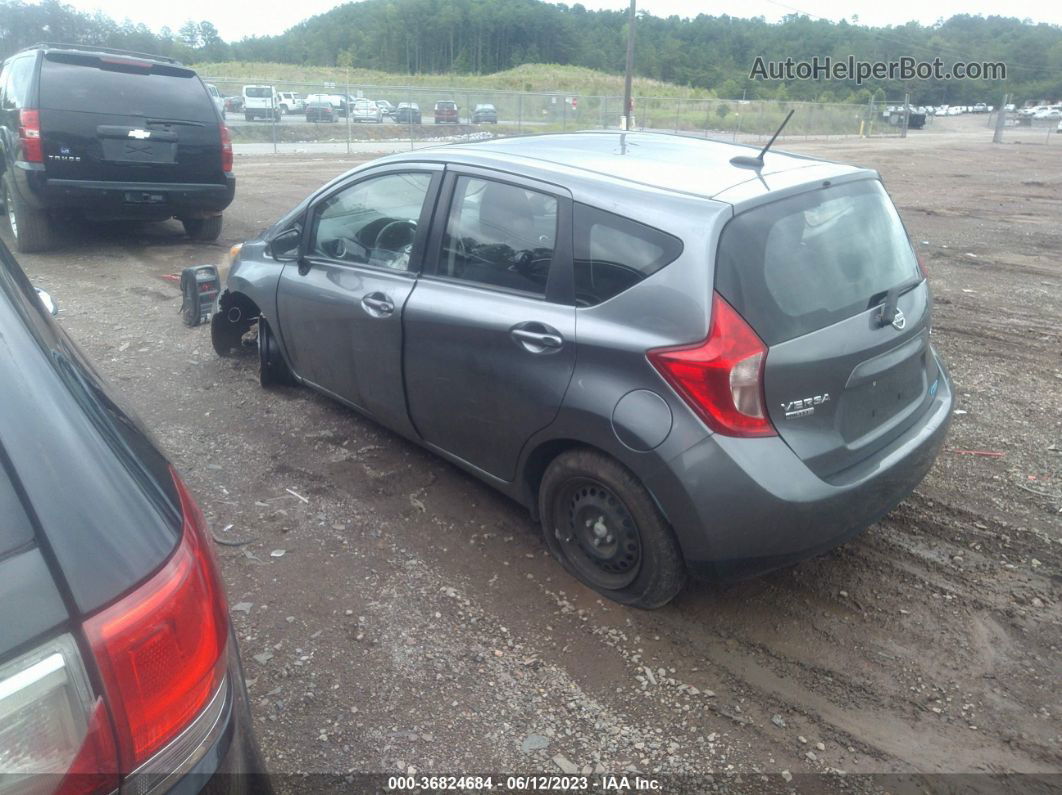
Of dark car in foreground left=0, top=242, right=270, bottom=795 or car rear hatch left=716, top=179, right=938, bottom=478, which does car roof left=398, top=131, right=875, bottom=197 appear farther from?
dark car in foreground left=0, top=242, right=270, bottom=795

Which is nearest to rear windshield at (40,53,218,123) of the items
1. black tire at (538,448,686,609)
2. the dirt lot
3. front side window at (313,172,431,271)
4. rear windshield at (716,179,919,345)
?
the dirt lot

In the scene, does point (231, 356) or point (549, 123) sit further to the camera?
point (549, 123)

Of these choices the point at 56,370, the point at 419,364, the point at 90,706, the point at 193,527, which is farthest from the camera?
the point at 419,364

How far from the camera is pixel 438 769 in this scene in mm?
2568

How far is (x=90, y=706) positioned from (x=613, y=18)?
4484 inches

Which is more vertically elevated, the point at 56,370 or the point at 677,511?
the point at 56,370

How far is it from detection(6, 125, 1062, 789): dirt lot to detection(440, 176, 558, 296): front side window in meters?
1.17

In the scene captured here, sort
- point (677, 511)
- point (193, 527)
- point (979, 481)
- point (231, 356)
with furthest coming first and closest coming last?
1. point (231, 356)
2. point (979, 481)
3. point (677, 511)
4. point (193, 527)

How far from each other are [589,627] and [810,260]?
1.62m

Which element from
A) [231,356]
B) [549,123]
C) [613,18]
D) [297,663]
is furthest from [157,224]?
[613,18]

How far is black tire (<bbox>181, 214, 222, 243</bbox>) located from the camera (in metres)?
9.87

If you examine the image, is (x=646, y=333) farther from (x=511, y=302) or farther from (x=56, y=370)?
(x=56, y=370)

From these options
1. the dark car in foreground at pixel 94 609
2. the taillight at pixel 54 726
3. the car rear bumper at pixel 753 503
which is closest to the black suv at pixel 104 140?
the car rear bumper at pixel 753 503

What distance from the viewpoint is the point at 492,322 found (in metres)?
3.47
